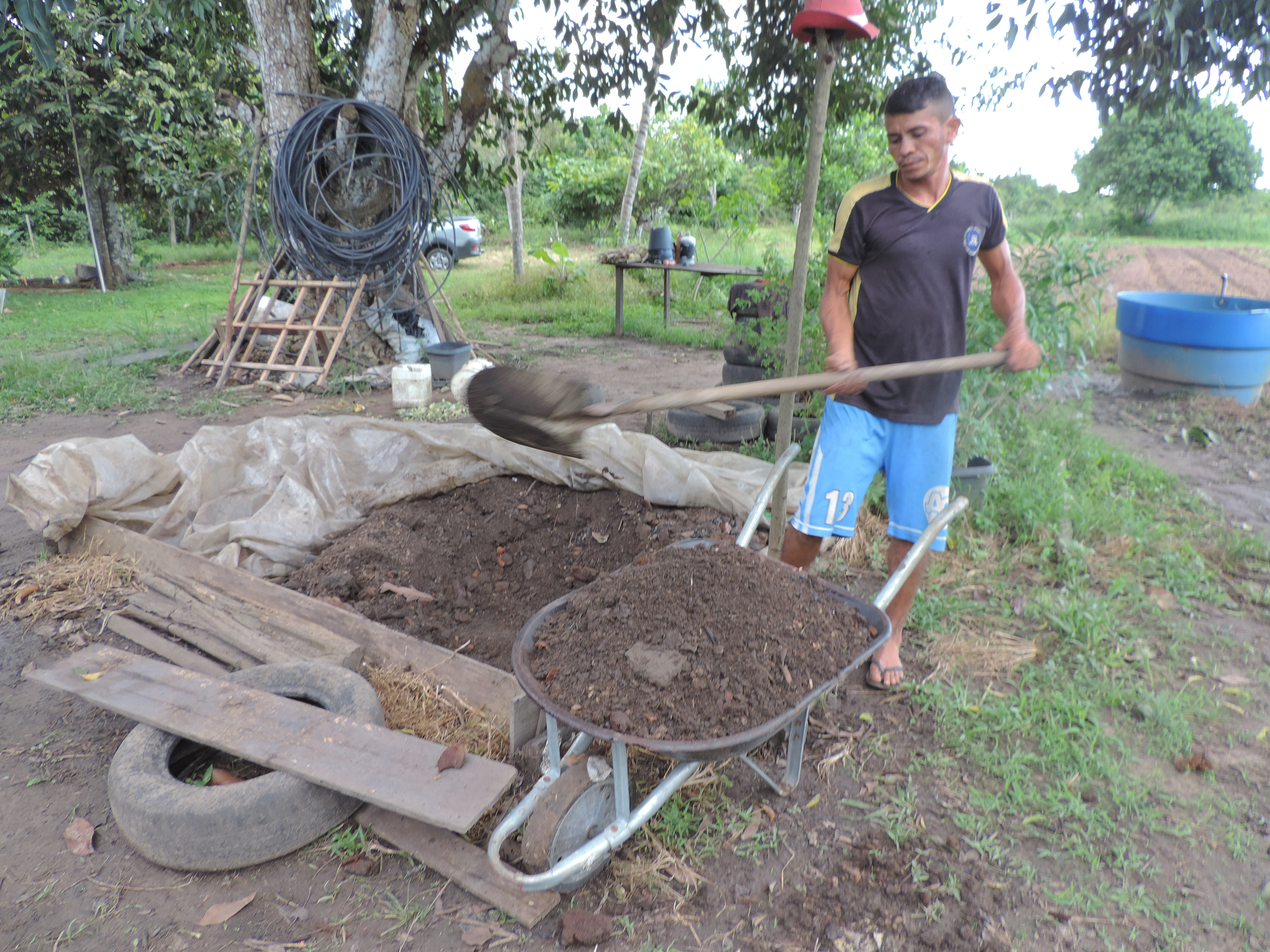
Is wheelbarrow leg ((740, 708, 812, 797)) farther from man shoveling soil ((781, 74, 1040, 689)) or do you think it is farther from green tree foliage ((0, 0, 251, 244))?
green tree foliage ((0, 0, 251, 244))

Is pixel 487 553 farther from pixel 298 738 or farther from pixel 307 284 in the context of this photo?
pixel 307 284

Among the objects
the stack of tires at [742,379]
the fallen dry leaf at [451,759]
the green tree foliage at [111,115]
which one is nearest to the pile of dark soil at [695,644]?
the fallen dry leaf at [451,759]

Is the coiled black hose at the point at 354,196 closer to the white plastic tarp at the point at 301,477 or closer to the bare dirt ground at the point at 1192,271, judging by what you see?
the white plastic tarp at the point at 301,477

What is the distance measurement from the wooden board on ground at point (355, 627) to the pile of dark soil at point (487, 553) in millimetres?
183

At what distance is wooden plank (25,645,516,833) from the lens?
71.1 inches

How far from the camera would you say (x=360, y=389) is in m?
6.43

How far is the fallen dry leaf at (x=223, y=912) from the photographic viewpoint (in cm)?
175

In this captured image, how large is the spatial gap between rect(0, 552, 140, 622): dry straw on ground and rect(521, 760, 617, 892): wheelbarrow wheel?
227 cm

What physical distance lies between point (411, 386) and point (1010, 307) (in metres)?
4.52

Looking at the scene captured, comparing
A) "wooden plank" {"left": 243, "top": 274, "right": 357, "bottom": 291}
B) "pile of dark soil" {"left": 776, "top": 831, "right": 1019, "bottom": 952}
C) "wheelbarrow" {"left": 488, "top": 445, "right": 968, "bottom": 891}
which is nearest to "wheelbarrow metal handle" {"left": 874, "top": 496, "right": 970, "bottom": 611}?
"wheelbarrow" {"left": 488, "top": 445, "right": 968, "bottom": 891}

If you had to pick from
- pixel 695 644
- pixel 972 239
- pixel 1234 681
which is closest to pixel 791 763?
pixel 695 644

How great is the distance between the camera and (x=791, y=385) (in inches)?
76.3

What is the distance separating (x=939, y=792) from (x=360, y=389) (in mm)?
5520

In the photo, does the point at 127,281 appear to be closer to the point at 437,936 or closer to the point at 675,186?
the point at 675,186
